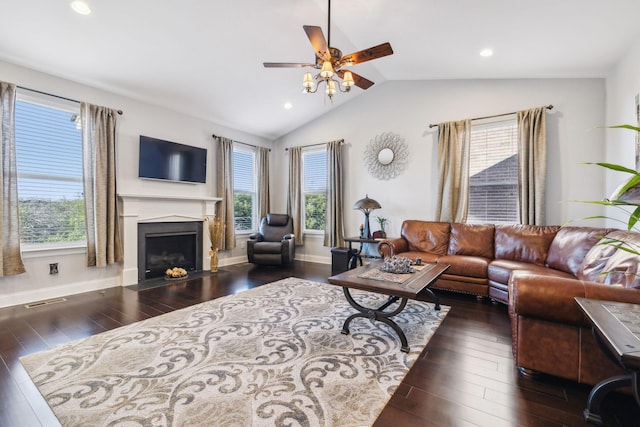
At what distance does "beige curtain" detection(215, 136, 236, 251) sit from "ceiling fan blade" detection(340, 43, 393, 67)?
3.35 m

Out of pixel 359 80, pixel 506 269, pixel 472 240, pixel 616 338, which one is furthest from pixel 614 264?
pixel 359 80

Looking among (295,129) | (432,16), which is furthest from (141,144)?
(432,16)

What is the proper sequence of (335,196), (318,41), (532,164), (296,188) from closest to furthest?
1. (318,41)
2. (532,164)
3. (335,196)
4. (296,188)

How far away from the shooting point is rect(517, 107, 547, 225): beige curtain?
3818 mm

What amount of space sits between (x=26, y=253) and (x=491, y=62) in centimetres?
609

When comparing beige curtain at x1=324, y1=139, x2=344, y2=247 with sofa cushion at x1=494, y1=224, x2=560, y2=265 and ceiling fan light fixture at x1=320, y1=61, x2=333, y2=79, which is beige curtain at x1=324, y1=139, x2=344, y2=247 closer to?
sofa cushion at x1=494, y1=224, x2=560, y2=265

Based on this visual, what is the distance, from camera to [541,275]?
1.81 metres

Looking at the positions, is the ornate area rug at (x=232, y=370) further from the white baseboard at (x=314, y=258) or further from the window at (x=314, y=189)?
the window at (x=314, y=189)

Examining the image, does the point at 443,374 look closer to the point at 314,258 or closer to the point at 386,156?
the point at 386,156

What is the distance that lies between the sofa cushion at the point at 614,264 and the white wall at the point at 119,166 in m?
5.08

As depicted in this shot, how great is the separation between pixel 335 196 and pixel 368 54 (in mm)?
3159

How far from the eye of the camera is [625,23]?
2.54 meters

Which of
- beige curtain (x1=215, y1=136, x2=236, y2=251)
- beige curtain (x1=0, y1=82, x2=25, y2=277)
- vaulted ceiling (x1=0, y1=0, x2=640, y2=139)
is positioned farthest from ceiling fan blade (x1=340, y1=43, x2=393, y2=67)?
beige curtain (x1=0, y1=82, x2=25, y2=277)

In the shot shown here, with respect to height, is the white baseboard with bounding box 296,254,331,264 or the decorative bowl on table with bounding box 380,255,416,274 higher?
the decorative bowl on table with bounding box 380,255,416,274
